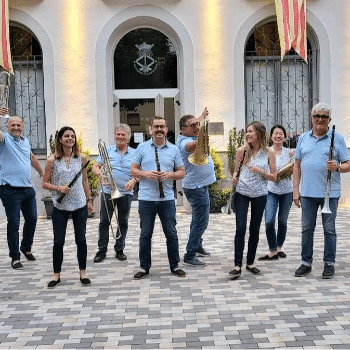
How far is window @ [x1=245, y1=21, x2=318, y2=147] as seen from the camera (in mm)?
12594

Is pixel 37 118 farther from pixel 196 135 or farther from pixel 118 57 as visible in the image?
pixel 196 135

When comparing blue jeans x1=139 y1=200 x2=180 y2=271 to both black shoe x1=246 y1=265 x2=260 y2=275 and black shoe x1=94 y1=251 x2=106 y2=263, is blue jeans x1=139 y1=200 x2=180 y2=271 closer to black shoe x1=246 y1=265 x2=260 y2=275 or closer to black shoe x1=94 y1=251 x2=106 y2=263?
black shoe x1=246 y1=265 x2=260 y2=275

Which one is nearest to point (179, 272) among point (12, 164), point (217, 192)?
point (12, 164)

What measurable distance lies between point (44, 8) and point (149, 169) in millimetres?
7056

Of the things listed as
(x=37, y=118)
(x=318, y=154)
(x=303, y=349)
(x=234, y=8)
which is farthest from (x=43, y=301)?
(x=234, y=8)

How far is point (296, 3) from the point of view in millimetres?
11508

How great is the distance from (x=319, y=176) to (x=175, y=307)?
2.21 metres

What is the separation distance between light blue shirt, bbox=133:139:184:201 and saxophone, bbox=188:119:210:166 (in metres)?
0.31

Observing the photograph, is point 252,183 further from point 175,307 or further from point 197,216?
point 175,307

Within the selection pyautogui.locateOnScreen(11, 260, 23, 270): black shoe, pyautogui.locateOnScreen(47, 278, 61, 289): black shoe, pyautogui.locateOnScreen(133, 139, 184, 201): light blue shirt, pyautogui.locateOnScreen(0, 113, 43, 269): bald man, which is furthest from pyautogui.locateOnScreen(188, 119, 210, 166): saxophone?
pyautogui.locateOnScreen(11, 260, 23, 270): black shoe

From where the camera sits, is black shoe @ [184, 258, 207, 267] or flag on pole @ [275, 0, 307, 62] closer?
black shoe @ [184, 258, 207, 267]

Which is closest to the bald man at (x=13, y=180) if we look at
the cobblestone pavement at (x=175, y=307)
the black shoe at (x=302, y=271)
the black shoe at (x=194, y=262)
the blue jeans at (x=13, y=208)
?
the blue jeans at (x=13, y=208)

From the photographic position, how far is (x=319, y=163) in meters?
6.08

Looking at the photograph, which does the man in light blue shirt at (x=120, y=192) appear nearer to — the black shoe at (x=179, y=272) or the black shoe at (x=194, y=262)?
the black shoe at (x=194, y=262)
